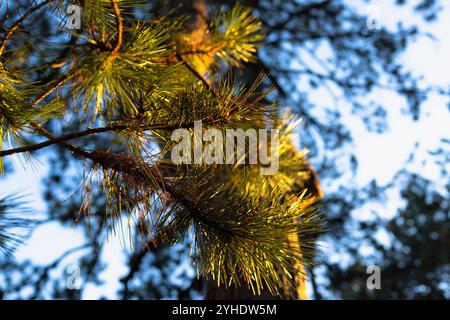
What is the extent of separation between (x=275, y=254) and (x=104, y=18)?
81 centimetres

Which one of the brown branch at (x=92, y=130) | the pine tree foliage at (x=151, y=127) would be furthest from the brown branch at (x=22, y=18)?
the brown branch at (x=92, y=130)

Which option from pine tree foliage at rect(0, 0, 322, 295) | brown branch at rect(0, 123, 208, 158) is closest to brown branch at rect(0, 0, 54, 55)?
pine tree foliage at rect(0, 0, 322, 295)

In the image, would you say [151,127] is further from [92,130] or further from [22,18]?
[22,18]

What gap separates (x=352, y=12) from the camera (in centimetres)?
427

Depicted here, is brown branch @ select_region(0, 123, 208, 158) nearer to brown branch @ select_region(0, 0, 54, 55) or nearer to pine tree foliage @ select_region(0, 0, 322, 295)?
pine tree foliage @ select_region(0, 0, 322, 295)

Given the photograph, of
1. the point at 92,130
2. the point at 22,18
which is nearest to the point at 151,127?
the point at 92,130

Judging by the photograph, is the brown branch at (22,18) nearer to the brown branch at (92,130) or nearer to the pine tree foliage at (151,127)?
the pine tree foliage at (151,127)

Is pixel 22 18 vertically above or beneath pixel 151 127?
above

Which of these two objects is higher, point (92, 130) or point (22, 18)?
point (22, 18)

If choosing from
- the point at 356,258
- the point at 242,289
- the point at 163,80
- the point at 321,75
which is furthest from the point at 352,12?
the point at 163,80

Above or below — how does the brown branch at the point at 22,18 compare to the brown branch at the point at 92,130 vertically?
above

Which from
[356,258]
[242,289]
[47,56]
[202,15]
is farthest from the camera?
[356,258]

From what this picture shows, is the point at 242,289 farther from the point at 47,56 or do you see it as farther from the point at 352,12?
the point at 352,12

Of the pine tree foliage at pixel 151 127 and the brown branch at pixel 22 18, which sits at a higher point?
the brown branch at pixel 22 18
